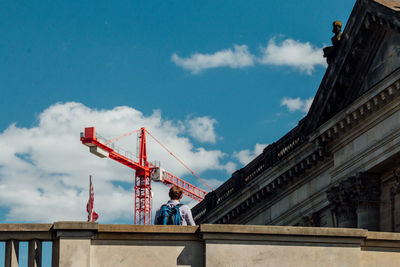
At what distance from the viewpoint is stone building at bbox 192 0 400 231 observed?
33.8 m

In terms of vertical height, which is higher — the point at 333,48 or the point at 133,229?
the point at 333,48

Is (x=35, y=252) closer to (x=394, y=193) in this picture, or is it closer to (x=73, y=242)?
(x=73, y=242)

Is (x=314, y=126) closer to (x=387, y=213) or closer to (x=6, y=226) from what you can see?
(x=387, y=213)

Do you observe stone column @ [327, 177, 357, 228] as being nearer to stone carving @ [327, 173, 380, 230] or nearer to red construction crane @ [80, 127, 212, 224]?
stone carving @ [327, 173, 380, 230]

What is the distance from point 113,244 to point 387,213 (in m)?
21.7

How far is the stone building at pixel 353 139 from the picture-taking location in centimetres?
3381

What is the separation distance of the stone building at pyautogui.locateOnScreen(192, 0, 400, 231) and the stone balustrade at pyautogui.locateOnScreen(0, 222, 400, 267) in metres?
17.3

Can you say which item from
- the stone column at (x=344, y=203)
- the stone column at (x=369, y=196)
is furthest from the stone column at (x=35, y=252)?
the stone column at (x=344, y=203)

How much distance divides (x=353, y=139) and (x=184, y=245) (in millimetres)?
22288

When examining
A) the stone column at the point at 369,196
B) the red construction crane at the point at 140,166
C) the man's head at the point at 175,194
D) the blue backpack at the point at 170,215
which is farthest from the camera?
the red construction crane at the point at 140,166

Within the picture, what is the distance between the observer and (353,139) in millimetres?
36469

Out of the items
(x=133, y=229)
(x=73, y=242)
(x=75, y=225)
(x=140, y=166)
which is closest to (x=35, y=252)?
(x=73, y=242)

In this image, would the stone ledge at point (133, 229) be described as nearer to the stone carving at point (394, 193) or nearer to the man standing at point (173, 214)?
the man standing at point (173, 214)

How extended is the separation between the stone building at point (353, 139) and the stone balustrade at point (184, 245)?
17.3 metres
